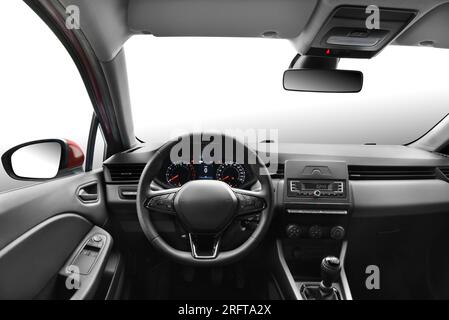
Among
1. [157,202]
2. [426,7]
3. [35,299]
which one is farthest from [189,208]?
[426,7]

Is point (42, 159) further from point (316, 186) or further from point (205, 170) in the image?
point (316, 186)

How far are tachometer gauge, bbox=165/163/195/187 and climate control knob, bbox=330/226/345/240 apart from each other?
3.37ft

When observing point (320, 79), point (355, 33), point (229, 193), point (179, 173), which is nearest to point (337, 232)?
point (229, 193)

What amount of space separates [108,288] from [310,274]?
1365 millimetres

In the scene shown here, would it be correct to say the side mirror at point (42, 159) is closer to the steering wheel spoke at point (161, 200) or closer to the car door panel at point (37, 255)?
the car door panel at point (37, 255)

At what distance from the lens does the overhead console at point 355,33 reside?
2004 mm

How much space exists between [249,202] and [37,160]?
1276 mm

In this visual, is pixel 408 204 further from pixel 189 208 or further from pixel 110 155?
pixel 110 155

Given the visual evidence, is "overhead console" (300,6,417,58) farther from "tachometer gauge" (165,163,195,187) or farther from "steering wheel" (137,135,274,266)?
"tachometer gauge" (165,163,195,187)

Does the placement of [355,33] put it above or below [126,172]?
above

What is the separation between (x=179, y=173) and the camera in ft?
7.96

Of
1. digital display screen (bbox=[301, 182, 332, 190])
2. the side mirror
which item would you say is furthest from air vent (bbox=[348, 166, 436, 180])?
the side mirror

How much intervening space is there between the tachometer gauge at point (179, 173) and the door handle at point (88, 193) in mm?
557

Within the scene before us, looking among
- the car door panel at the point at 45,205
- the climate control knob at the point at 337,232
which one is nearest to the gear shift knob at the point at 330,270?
the climate control knob at the point at 337,232
